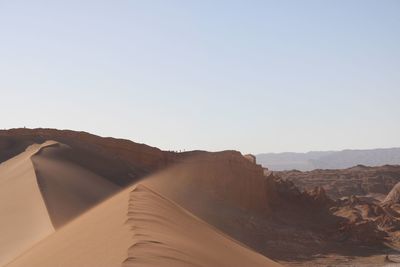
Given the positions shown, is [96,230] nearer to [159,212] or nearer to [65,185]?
[159,212]

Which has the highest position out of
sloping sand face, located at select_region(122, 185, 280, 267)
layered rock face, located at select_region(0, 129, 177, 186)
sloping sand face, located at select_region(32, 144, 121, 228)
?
layered rock face, located at select_region(0, 129, 177, 186)

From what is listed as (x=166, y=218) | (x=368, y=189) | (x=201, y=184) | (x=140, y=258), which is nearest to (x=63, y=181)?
(x=166, y=218)

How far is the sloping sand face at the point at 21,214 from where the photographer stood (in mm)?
8906

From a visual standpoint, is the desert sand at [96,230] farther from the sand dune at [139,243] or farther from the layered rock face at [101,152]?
the layered rock face at [101,152]

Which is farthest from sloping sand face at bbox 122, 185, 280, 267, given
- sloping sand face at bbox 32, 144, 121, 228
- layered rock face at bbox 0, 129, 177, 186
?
layered rock face at bbox 0, 129, 177, 186

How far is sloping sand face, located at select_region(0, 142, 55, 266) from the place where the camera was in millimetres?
8906

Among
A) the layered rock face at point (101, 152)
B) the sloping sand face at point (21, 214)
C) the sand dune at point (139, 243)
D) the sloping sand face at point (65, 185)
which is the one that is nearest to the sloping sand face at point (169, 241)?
the sand dune at point (139, 243)

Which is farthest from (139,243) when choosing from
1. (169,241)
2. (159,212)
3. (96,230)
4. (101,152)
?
(101,152)

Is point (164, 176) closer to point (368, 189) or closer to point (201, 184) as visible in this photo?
point (201, 184)

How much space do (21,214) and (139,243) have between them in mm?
6243

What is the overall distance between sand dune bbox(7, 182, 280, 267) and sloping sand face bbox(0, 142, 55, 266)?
2.01 meters

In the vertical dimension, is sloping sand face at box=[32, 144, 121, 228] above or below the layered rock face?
below

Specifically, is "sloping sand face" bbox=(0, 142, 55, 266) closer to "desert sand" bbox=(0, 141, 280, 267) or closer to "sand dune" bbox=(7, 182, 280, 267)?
"desert sand" bbox=(0, 141, 280, 267)

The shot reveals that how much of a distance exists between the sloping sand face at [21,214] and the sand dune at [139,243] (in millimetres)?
2012
